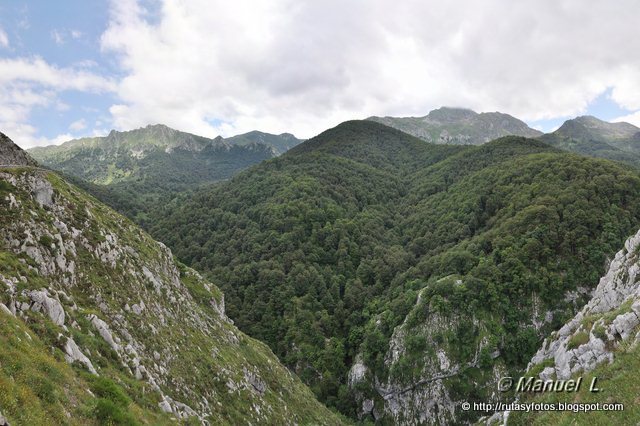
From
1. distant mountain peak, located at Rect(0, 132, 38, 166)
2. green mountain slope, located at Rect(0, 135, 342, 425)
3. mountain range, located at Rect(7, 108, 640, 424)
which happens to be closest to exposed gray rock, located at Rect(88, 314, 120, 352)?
green mountain slope, located at Rect(0, 135, 342, 425)

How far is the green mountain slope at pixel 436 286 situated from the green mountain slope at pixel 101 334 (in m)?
58.5

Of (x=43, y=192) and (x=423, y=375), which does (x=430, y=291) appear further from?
(x=43, y=192)

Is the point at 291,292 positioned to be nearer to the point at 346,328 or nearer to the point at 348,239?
the point at 346,328

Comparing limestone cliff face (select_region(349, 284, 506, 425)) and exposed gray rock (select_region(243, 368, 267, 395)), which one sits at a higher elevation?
exposed gray rock (select_region(243, 368, 267, 395))

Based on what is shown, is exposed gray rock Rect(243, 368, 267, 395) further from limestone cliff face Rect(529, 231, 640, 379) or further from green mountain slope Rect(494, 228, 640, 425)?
limestone cliff face Rect(529, 231, 640, 379)

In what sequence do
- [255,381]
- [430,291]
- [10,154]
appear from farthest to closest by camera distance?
1. [430,291]
2. [255,381]
3. [10,154]

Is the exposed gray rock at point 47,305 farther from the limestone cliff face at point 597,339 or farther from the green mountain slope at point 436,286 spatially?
the green mountain slope at point 436,286

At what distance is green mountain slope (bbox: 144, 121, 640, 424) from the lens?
103 metres

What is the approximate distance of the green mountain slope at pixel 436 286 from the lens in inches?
4043

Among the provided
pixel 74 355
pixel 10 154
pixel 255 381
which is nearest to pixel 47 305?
pixel 74 355

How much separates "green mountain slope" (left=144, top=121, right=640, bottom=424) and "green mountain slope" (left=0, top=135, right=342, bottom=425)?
58483mm

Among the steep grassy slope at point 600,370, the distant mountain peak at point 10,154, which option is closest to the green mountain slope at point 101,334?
the distant mountain peak at point 10,154

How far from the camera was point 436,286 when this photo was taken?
114875 millimetres

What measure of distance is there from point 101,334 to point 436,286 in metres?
103
